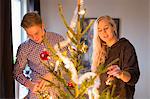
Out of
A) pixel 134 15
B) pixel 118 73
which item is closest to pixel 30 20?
pixel 118 73

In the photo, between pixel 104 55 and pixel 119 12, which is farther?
pixel 119 12

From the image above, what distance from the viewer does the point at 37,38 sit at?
1816mm

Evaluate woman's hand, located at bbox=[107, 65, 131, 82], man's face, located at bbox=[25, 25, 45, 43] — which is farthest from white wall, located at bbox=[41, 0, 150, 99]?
woman's hand, located at bbox=[107, 65, 131, 82]

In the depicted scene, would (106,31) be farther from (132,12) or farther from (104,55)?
(132,12)

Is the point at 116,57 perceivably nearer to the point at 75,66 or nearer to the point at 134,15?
the point at 75,66

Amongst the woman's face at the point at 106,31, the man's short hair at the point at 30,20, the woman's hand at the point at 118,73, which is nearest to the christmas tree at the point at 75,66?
the woman's hand at the point at 118,73

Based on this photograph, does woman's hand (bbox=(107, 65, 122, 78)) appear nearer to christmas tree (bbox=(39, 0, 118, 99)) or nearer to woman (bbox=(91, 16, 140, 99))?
woman (bbox=(91, 16, 140, 99))

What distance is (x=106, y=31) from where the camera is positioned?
1646 mm

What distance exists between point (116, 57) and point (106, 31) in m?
0.16

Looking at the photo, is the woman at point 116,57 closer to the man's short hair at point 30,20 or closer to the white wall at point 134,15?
the man's short hair at point 30,20
